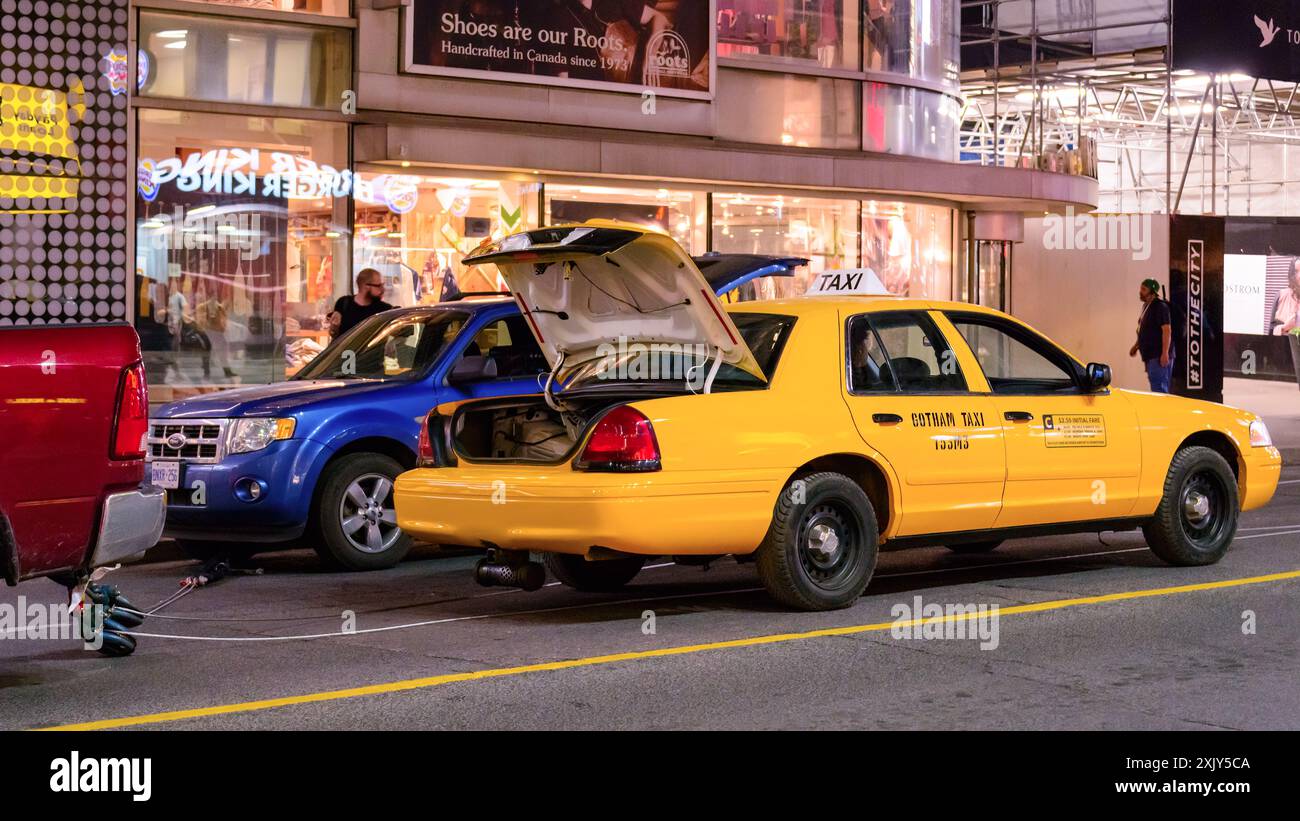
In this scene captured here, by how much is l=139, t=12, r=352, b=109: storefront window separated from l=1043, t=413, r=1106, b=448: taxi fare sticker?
10.8 m

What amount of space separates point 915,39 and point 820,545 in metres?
15.5

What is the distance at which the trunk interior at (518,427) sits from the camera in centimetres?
881

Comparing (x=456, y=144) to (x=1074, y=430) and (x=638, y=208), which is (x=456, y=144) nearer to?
(x=638, y=208)

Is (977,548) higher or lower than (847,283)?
lower

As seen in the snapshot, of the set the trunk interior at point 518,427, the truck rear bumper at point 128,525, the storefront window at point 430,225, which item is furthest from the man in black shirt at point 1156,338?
the truck rear bumper at point 128,525

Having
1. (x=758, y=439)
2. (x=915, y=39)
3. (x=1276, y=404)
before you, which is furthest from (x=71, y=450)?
(x=1276, y=404)

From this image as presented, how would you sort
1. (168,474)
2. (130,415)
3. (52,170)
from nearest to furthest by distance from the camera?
1. (130,415)
2. (52,170)
3. (168,474)

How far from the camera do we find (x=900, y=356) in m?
9.26

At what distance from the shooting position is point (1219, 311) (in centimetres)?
2517

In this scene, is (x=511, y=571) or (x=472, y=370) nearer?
(x=511, y=571)

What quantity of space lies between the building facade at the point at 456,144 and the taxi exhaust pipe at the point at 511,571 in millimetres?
7888
